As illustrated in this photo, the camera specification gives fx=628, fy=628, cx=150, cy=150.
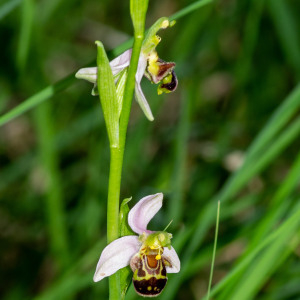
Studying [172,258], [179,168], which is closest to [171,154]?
[179,168]

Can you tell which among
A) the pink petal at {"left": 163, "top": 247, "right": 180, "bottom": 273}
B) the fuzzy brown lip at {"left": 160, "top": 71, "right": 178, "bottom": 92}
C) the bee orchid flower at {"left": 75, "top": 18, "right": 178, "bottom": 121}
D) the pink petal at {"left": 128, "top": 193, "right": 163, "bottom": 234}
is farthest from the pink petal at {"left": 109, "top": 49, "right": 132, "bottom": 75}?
the pink petal at {"left": 163, "top": 247, "right": 180, "bottom": 273}

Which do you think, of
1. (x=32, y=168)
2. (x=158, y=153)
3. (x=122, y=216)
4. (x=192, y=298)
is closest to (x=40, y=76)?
(x=32, y=168)

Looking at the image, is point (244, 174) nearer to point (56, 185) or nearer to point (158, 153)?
point (56, 185)

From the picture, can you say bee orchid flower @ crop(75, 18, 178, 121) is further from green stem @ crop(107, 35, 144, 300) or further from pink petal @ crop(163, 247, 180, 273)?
pink petal @ crop(163, 247, 180, 273)

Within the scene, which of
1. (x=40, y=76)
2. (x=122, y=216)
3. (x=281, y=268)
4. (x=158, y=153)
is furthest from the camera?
(x=158, y=153)

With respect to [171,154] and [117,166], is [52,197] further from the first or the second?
[117,166]

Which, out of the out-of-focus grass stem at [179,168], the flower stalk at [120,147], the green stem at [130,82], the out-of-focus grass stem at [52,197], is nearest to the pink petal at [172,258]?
the flower stalk at [120,147]

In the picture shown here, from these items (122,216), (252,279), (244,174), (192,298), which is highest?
(192,298)
